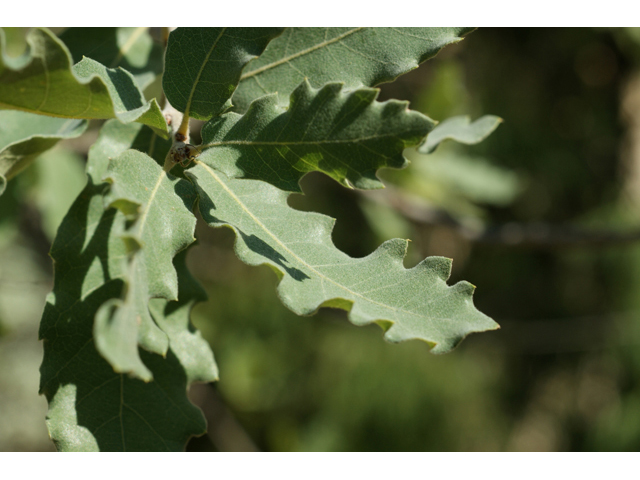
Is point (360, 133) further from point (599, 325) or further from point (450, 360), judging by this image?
point (599, 325)

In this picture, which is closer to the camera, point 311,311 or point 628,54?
point 311,311

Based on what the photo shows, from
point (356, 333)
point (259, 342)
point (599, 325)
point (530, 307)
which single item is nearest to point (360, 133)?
point (259, 342)

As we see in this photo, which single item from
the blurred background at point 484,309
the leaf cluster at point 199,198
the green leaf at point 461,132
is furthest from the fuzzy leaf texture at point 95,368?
the blurred background at point 484,309

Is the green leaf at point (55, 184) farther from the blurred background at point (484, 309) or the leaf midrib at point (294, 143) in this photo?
the leaf midrib at point (294, 143)

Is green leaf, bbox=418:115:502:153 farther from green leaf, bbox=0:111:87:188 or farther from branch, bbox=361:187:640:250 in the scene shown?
branch, bbox=361:187:640:250

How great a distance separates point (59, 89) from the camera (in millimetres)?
541

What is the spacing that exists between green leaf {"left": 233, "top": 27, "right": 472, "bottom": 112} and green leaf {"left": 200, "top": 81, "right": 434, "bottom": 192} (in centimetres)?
16

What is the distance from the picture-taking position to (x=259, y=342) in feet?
10.2

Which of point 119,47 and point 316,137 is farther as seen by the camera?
point 119,47

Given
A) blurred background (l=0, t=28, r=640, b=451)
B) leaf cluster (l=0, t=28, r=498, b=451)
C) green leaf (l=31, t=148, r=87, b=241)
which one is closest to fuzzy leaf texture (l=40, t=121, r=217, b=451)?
leaf cluster (l=0, t=28, r=498, b=451)

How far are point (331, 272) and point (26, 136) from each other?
2.00 feet

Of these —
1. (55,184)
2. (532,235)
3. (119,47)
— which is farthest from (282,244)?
(55,184)

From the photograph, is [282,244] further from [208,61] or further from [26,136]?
[26,136]
